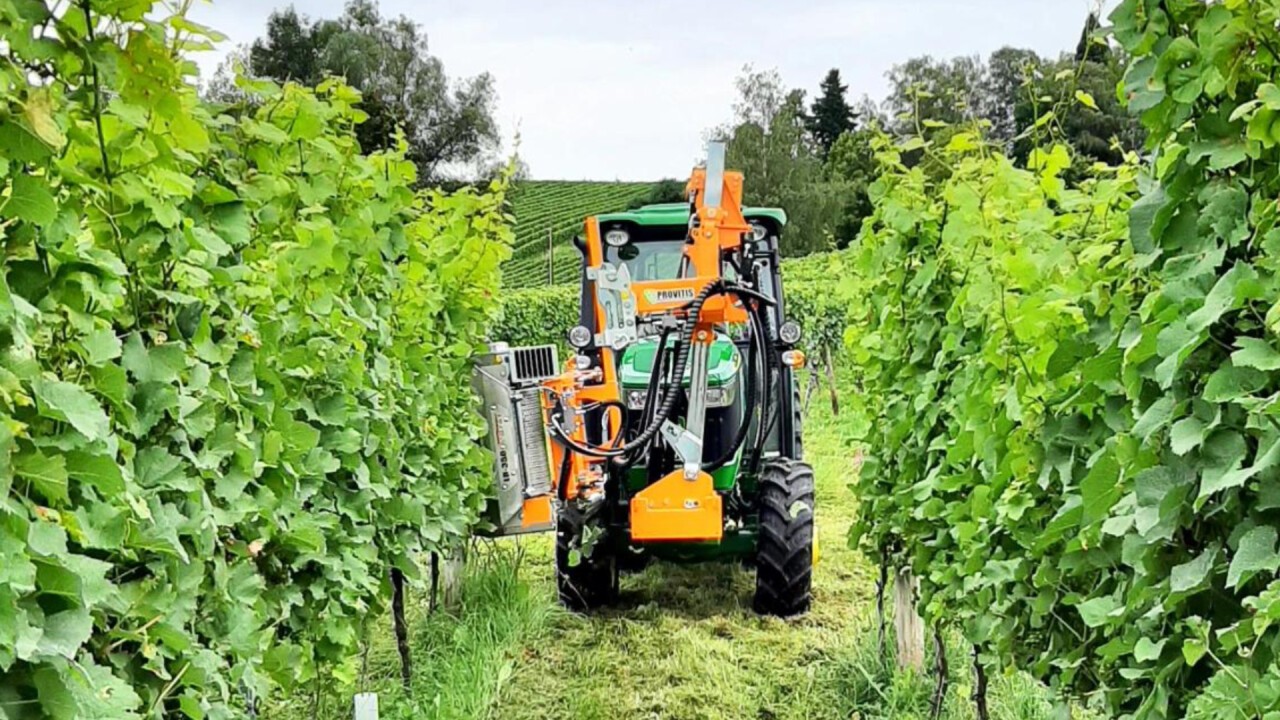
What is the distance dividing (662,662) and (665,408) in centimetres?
124

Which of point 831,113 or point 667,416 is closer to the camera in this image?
point 667,416

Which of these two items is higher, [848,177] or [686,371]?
[848,177]

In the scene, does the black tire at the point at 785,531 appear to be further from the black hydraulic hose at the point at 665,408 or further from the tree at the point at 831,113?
the tree at the point at 831,113

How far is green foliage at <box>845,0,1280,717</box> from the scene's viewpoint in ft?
5.43

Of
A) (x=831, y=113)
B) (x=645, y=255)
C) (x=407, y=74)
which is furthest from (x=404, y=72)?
(x=645, y=255)

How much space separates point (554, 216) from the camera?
A: 53312 mm

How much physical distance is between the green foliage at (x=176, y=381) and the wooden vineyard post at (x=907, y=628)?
2.14 m

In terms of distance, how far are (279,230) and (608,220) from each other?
325cm

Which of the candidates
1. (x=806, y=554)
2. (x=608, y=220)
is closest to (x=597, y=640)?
(x=806, y=554)

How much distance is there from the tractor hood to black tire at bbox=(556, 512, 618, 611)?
93 centimetres

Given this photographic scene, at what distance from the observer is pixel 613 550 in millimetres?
6023

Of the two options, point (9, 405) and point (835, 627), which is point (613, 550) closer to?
point (835, 627)

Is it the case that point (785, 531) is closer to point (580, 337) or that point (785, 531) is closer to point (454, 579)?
point (580, 337)

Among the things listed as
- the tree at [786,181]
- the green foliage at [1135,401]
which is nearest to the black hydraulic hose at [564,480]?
the green foliage at [1135,401]
